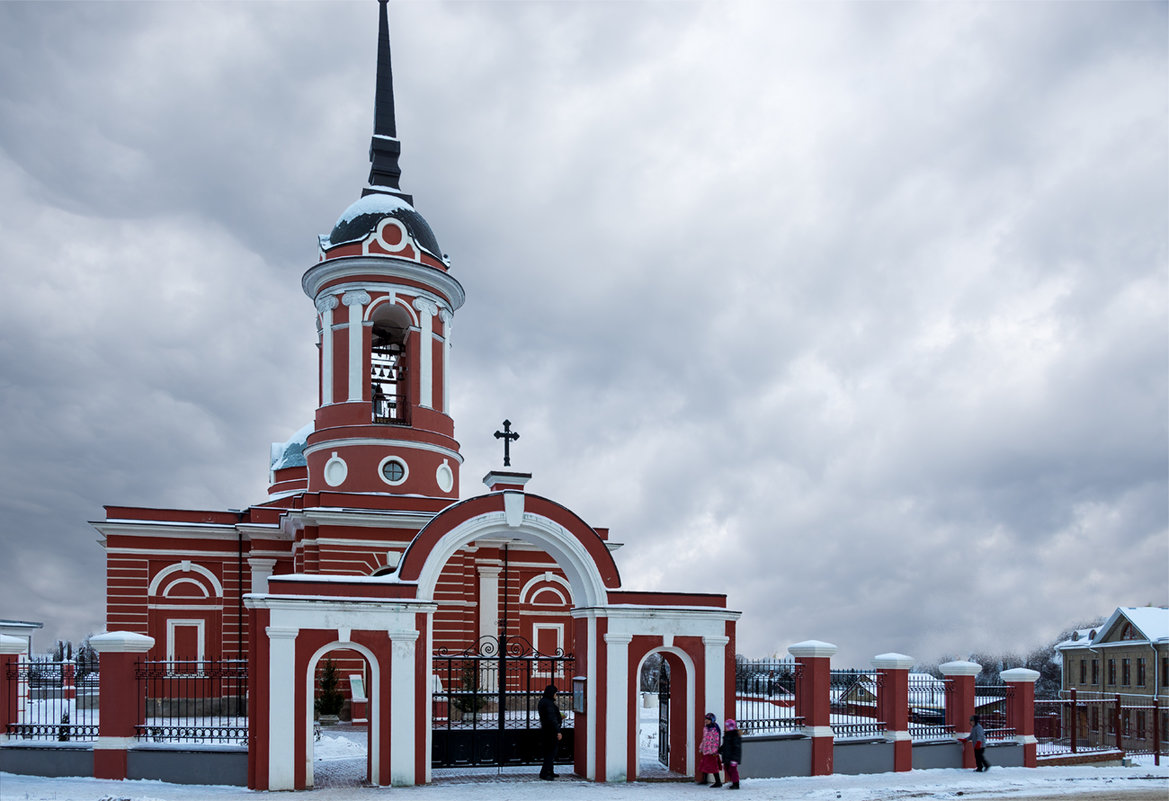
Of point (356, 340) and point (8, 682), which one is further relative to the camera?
point (356, 340)

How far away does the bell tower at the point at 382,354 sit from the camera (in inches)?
1004

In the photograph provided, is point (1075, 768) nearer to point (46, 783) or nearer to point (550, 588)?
point (550, 588)

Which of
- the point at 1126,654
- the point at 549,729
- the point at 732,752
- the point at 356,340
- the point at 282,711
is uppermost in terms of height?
the point at 356,340

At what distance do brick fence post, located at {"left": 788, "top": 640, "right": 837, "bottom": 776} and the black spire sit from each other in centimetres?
1747

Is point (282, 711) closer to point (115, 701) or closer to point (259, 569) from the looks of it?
point (115, 701)

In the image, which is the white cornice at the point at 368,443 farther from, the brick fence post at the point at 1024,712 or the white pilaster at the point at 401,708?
the brick fence post at the point at 1024,712

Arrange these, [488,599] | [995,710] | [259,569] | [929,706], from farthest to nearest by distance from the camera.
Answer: [488,599] → [259,569] → [995,710] → [929,706]

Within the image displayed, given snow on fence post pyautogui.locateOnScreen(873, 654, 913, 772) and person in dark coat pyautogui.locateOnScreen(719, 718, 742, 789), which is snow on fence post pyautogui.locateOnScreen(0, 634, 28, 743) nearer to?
person in dark coat pyautogui.locateOnScreen(719, 718, 742, 789)

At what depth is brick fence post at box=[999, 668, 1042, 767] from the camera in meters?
19.9

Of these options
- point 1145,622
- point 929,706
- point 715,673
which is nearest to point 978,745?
point 929,706

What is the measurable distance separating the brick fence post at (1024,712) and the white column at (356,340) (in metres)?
16.6

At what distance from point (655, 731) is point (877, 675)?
17.8 feet

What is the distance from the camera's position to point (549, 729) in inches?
647

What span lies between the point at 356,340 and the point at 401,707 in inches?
484
